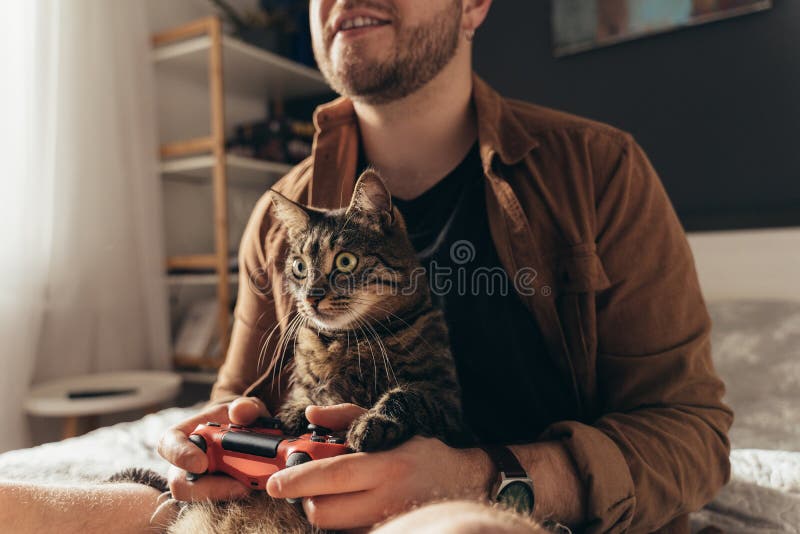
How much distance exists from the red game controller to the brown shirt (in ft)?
0.82

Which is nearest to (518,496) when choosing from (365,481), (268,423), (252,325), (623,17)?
(365,481)

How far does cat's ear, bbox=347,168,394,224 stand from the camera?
0.70 metres

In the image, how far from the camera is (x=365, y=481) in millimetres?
573

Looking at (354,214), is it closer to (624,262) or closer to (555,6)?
(624,262)

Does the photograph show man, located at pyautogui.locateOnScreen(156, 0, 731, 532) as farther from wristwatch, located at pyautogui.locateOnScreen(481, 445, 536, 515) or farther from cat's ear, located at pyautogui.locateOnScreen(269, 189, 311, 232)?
cat's ear, located at pyautogui.locateOnScreen(269, 189, 311, 232)

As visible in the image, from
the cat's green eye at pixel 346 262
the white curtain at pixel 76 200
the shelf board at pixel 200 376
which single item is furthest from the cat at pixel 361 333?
the shelf board at pixel 200 376

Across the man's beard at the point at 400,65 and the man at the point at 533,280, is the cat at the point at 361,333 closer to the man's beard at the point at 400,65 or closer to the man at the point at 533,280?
the man at the point at 533,280

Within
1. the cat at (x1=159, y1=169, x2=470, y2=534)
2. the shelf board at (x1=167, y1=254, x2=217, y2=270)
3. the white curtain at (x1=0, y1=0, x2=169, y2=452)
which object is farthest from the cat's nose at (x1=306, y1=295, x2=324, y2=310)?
the shelf board at (x1=167, y1=254, x2=217, y2=270)

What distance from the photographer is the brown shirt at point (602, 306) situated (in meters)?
0.76

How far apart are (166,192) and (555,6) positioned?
71.8 inches

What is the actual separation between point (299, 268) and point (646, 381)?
56cm

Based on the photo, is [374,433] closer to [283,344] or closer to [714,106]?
[283,344]

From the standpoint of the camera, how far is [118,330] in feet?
6.64

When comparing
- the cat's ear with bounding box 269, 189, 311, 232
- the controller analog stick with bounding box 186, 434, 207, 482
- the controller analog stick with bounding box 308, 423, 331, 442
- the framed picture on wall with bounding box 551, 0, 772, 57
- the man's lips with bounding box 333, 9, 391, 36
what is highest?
the framed picture on wall with bounding box 551, 0, 772, 57
